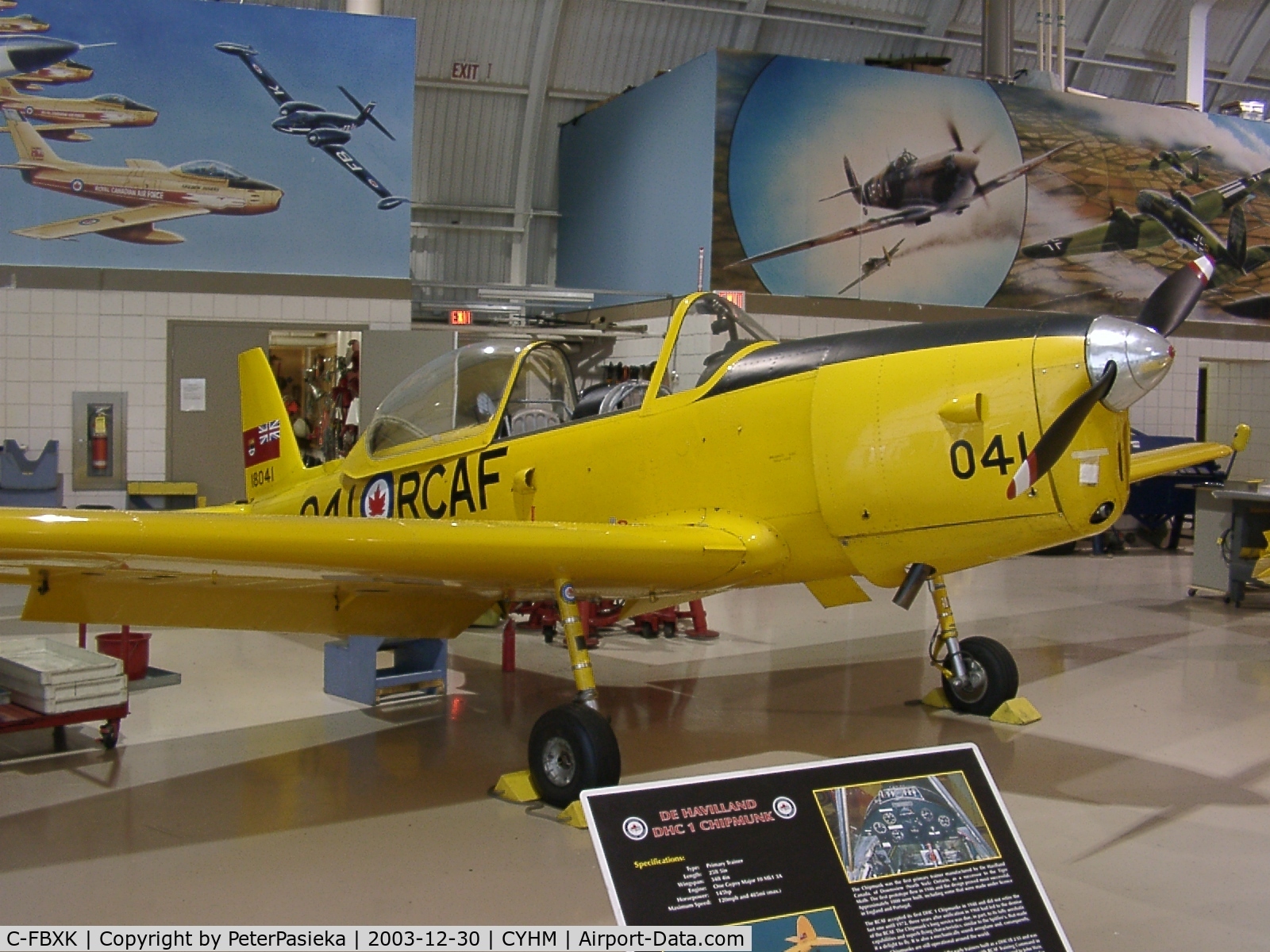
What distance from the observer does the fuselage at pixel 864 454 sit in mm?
4176

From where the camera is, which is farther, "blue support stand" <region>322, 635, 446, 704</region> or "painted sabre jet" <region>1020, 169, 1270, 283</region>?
"painted sabre jet" <region>1020, 169, 1270, 283</region>

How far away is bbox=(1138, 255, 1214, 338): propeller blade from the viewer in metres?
4.55

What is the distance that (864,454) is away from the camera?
175 inches

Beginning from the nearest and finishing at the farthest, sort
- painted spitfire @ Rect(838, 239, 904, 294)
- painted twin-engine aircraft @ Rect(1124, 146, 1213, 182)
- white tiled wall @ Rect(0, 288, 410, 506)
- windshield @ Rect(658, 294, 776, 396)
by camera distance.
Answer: windshield @ Rect(658, 294, 776, 396) < white tiled wall @ Rect(0, 288, 410, 506) < painted spitfire @ Rect(838, 239, 904, 294) < painted twin-engine aircraft @ Rect(1124, 146, 1213, 182)

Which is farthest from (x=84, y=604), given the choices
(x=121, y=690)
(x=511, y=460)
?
(x=511, y=460)

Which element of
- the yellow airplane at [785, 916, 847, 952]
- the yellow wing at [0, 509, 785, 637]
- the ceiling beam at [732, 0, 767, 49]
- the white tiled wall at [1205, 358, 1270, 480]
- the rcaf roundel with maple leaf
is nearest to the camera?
the yellow airplane at [785, 916, 847, 952]

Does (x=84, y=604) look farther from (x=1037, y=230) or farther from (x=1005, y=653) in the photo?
(x=1037, y=230)

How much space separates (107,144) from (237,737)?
7198 mm

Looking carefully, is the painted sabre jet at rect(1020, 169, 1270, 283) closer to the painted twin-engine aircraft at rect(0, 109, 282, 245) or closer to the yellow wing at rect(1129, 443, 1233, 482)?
the yellow wing at rect(1129, 443, 1233, 482)

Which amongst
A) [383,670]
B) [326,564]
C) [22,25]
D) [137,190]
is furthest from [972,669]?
[22,25]

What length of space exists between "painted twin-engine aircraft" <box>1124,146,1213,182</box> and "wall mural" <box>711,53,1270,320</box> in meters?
0.02

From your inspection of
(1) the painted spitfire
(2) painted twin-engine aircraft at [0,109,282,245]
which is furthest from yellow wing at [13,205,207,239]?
(1) the painted spitfire

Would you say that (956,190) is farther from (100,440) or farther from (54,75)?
(100,440)

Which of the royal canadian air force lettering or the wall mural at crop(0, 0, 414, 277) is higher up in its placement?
the wall mural at crop(0, 0, 414, 277)
